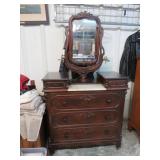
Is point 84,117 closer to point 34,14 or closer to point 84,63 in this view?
point 84,63

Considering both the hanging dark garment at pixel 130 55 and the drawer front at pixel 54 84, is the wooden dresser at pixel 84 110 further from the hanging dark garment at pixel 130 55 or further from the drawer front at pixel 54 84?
the hanging dark garment at pixel 130 55

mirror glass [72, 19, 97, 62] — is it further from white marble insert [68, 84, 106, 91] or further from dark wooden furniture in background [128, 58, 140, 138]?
dark wooden furniture in background [128, 58, 140, 138]

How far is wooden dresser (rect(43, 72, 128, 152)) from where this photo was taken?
60.8 inches

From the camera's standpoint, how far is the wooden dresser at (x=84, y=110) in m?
1.54

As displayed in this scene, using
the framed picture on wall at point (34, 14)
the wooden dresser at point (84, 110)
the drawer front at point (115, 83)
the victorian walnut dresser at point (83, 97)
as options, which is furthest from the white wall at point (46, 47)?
the drawer front at point (115, 83)

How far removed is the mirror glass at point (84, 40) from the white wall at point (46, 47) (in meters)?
0.29

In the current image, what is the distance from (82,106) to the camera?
160 cm

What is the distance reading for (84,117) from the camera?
5.39 ft

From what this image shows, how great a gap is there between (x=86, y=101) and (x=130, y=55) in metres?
0.89

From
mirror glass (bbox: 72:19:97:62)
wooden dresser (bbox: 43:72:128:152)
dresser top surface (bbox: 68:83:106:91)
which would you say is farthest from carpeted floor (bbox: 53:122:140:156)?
mirror glass (bbox: 72:19:97:62)

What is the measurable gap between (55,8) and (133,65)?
119cm

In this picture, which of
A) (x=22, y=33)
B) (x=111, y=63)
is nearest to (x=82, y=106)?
(x=111, y=63)

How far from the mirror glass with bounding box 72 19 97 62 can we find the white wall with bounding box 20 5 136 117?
0.29m
